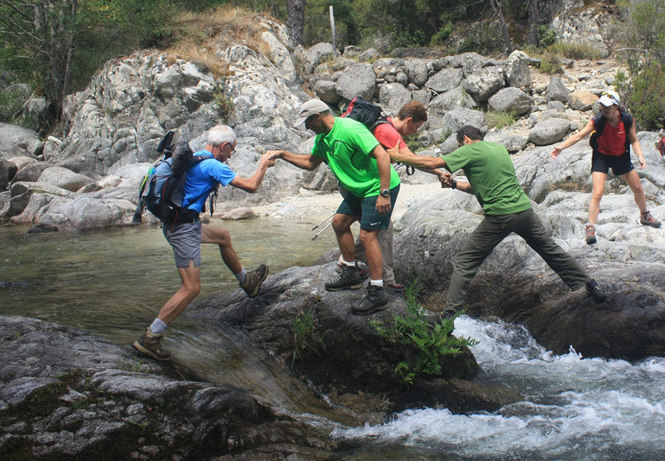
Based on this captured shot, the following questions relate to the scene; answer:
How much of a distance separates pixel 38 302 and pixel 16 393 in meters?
3.92

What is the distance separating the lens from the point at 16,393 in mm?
3293

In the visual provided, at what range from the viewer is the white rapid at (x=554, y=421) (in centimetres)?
379

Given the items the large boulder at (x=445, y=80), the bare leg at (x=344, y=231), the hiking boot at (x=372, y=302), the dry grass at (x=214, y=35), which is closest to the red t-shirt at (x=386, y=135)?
the bare leg at (x=344, y=231)

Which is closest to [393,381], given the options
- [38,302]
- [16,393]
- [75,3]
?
[16,393]

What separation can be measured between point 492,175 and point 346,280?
1.71 m

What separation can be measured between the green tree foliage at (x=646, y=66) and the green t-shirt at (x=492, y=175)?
36.7 feet

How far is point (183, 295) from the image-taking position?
4.62 meters

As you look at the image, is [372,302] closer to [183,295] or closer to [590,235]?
[183,295]

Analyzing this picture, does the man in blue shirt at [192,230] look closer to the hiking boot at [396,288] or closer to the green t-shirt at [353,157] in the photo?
the green t-shirt at [353,157]

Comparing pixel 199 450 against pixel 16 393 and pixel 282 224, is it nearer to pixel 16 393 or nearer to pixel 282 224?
pixel 16 393

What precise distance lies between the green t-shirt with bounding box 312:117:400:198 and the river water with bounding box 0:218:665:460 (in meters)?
1.86

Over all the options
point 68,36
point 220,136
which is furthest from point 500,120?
point 68,36

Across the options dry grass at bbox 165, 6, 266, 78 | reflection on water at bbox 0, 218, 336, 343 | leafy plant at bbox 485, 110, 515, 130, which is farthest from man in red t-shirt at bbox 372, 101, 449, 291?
dry grass at bbox 165, 6, 266, 78

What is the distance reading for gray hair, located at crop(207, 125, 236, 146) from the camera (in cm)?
480
